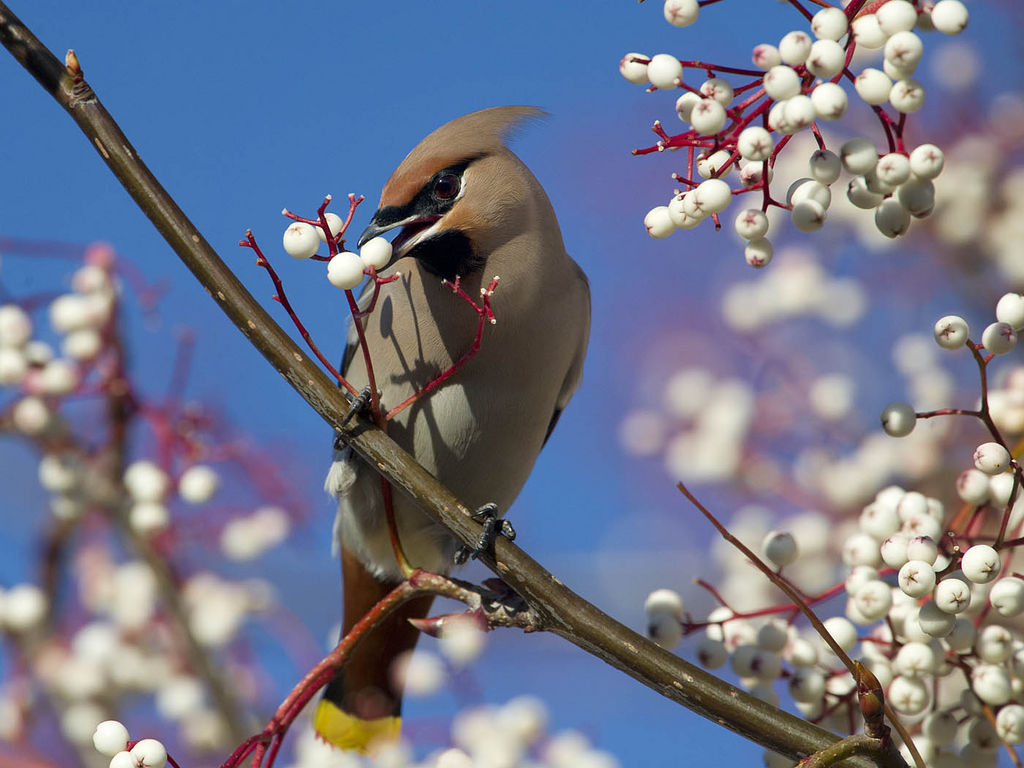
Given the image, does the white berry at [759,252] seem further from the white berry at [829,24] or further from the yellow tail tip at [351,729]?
the yellow tail tip at [351,729]

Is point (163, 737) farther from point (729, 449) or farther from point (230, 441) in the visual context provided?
point (729, 449)

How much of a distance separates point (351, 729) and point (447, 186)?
1.47 metres

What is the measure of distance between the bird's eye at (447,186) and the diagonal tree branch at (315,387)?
0.95 metres

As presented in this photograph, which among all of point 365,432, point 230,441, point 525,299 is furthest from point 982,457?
point 230,441

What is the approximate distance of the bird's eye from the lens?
2842 millimetres

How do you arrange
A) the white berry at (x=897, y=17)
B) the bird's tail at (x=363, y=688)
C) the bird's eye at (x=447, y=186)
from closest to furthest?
the white berry at (x=897, y=17) → the bird's eye at (x=447, y=186) → the bird's tail at (x=363, y=688)

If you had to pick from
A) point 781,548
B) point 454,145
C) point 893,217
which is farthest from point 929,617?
point 454,145

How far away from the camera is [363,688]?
3.32 metres

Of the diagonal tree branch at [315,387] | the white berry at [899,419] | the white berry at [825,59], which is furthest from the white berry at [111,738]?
the white berry at [825,59]

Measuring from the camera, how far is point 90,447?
10.8ft

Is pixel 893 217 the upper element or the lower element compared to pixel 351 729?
upper

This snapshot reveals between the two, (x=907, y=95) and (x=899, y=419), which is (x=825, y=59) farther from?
(x=899, y=419)

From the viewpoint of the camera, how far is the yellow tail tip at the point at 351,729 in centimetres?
334

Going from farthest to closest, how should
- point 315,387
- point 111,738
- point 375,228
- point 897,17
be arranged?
point 375,228 < point 315,387 < point 111,738 < point 897,17
